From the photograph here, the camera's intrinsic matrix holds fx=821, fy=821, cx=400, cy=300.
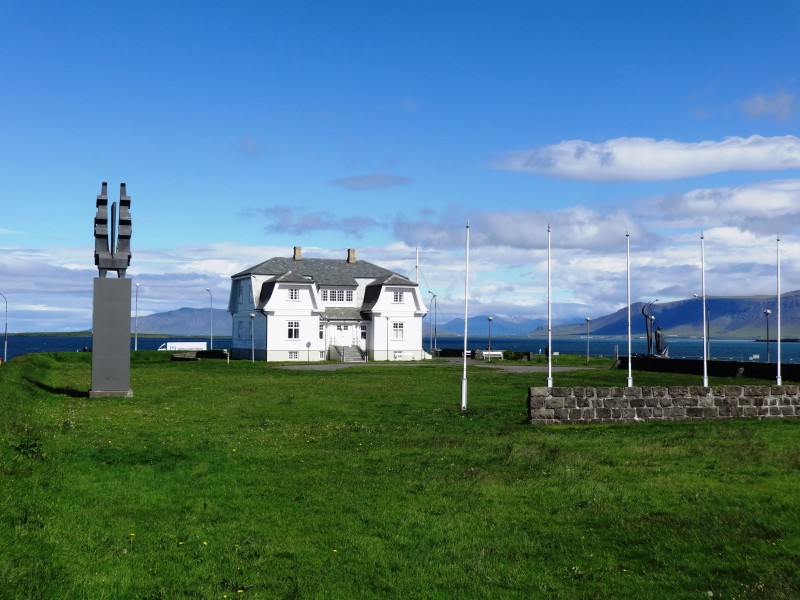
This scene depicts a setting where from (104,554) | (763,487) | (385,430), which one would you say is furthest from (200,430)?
(763,487)

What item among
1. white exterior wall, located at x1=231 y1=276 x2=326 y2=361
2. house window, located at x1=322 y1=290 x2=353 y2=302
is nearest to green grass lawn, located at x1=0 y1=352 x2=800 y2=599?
white exterior wall, located at x1=231 y1=276 x2=326 y2=361

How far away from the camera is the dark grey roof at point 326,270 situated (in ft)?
272

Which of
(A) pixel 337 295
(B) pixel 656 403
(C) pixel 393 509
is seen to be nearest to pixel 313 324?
(A) pixel 337 295

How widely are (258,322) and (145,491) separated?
65.5m

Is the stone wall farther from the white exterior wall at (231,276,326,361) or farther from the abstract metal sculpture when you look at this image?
the white exterior wall at (231,276,326,361)

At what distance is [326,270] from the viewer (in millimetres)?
86938

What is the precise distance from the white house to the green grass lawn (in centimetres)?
5177

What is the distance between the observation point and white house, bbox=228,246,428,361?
256 ft

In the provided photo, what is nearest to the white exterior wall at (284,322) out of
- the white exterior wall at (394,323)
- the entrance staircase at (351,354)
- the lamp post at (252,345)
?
the lamp post at (252,345)

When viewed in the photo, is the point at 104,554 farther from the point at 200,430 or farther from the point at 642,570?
the point at 200,430

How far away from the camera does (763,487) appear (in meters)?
15.8

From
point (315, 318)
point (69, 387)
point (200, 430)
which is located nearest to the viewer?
point (200, 430)

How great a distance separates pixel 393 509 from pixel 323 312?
66540 mm

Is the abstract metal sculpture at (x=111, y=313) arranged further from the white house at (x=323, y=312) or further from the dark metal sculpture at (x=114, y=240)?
the white house at (x=323, y=312)
